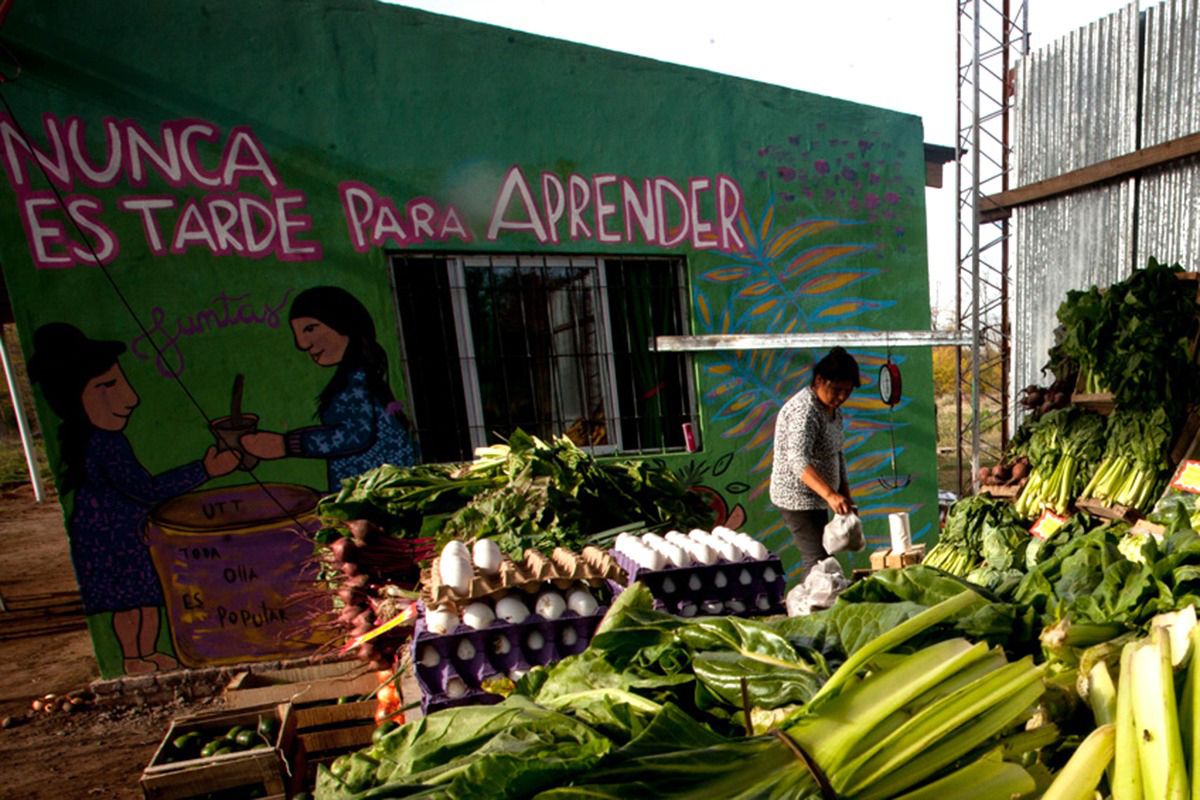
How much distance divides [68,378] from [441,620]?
4171 millimetres

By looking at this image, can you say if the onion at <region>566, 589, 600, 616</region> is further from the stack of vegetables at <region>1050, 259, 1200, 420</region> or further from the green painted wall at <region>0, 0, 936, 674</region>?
the stack of vegetables at <region>1050, 259, 1200, 420</region>

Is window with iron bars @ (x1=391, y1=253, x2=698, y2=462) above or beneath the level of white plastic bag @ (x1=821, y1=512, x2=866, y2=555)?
above

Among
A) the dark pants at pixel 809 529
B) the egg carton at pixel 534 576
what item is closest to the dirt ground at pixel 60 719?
the egg carton at pixel 534 576

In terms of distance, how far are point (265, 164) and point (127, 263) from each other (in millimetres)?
1255

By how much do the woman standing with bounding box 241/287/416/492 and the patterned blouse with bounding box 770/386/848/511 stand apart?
313cm

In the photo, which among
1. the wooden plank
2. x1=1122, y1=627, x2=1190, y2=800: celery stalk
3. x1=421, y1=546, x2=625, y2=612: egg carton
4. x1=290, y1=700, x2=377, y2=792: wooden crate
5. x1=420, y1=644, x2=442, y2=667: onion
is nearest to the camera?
x1=1122, y1=627, x2=1190, y2=800: celery stalk

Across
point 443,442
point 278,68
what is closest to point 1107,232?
point 443,442

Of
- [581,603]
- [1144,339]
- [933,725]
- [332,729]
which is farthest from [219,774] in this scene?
[1144,339]

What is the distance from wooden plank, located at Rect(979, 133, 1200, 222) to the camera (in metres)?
5.27

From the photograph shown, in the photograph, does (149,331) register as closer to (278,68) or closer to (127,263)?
(127,263)

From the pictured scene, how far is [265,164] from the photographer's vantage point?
16.3ft

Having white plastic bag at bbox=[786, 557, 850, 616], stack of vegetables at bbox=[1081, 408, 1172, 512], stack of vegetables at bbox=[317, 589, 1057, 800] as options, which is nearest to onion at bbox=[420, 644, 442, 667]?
stack of vegetables at bbox=[317, 589, 1057, 800]

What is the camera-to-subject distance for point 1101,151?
239 inches

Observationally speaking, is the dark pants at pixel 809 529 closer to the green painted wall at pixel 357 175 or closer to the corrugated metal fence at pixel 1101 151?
the green painted wall at pixel 357 175
